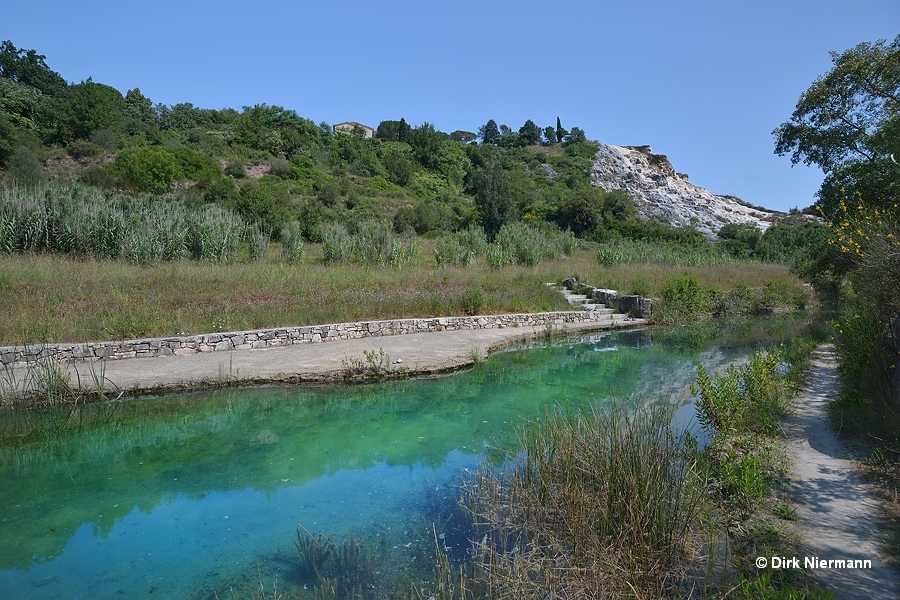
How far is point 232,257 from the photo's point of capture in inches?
683

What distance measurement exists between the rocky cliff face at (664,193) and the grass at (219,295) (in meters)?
44.8

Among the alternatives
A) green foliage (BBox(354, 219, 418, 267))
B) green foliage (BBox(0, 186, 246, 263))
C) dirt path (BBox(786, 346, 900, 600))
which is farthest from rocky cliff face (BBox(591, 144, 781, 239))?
dirt path (BBox(786, 346, 900, 600))

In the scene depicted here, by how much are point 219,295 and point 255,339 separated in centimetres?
196

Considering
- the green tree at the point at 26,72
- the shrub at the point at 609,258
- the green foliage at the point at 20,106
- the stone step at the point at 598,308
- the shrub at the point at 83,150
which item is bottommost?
the stone step at the point at 598,308

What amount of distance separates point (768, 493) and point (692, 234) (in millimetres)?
45655

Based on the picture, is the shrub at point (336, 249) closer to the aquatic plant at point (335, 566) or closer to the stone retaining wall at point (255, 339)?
the stone retaining wall at point (255, 339)

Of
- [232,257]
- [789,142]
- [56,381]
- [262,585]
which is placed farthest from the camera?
[232,257]

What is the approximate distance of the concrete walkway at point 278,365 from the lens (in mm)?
8469

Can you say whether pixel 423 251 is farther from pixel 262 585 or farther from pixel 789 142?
pixel 262 585

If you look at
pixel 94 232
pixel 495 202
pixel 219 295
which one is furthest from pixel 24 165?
pixel 495 202


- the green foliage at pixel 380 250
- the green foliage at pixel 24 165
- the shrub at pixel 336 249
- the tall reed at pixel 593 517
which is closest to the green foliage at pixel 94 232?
the shrub at pixel 336 249

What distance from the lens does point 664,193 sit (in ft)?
220

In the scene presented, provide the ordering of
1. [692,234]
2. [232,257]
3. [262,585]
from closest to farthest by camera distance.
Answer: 1. [262,585]
2. [232,257]
3. [692,234]

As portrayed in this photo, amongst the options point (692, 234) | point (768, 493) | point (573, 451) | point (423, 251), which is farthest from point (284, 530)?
point (692, 234)
